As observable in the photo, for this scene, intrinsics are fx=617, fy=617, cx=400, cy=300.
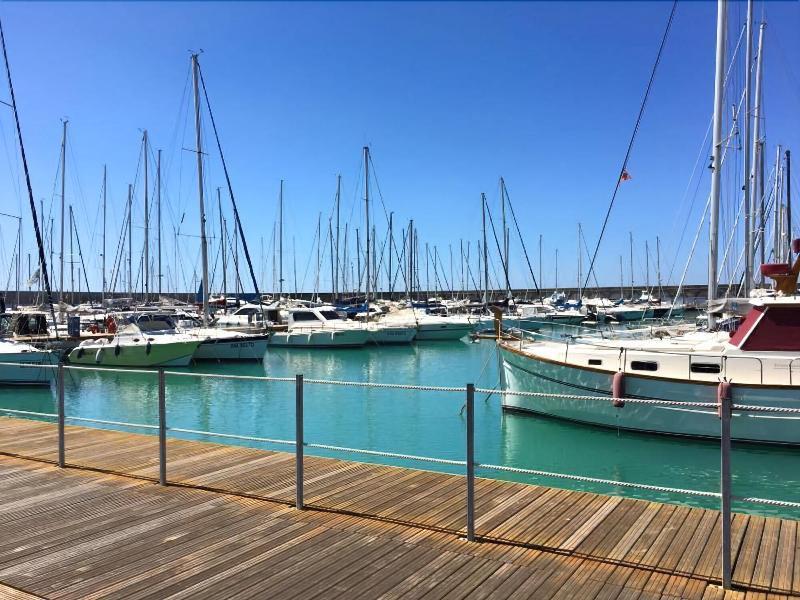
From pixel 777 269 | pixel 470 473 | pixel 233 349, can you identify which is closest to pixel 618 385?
pixel 777 269

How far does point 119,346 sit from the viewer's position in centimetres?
3203

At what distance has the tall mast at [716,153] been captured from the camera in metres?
17.5

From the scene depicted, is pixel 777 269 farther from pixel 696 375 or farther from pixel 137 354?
pixel 137 354

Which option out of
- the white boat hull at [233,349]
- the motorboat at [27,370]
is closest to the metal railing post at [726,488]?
the motorboat at [27,370]

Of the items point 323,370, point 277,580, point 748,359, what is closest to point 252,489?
point 277,580

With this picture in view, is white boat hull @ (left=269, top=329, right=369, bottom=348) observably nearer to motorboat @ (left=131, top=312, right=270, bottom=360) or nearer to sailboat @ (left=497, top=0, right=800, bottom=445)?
motorboat @ (left=131, top=312, right=270, bottom=360)

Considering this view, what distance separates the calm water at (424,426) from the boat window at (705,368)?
5.86 ft

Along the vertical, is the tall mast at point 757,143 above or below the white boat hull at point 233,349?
above

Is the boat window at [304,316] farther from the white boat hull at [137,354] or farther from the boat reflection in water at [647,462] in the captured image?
the boat reflection in water at [647,462]

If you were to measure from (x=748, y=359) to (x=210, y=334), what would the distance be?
92.3 feet

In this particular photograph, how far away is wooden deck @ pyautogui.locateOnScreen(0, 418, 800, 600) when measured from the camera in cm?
458

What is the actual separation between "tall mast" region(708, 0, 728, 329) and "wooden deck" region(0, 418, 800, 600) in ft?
43.3

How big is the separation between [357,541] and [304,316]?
4263cm

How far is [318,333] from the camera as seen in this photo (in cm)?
4459
